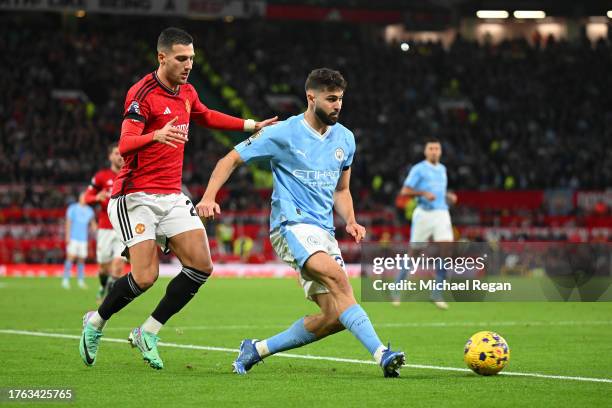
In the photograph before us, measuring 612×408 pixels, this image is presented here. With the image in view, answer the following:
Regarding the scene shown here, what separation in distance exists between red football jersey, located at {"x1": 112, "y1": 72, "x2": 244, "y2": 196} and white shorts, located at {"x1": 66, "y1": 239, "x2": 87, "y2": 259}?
49.7 feet

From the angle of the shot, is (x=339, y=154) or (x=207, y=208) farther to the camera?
(x=339, y=154)

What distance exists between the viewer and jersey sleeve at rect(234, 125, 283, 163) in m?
8.63

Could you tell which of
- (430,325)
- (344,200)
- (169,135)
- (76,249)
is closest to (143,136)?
(169,135)

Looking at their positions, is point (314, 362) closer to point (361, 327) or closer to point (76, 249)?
point (361, 327)

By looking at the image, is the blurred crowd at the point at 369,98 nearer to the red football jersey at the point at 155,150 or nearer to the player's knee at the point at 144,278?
the red football jersey at the point at 155,150

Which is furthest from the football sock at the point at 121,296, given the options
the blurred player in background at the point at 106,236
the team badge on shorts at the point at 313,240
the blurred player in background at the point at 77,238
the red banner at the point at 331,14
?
the red banner at the point at 331,14

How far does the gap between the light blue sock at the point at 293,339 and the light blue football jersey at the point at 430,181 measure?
9342mm

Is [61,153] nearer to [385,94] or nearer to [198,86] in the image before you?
[198,86]

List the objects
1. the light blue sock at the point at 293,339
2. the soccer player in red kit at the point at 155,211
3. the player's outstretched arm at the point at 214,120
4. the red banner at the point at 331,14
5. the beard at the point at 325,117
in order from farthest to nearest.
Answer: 1. the red banner at the point at 331,14
2. the player's outstretched arm at the point at 214,120
3. the soccer player in red kit at the point at 155,211
4. the light blue sock at the point at 293,339
5. the beard at the point at 325,117

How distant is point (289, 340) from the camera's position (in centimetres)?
877

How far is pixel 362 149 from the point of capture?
38875 millimetres

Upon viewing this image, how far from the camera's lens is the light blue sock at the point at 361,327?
8.14 m

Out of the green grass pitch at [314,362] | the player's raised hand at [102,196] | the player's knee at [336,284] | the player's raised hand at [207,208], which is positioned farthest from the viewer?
the player's raised hand at [102,196]

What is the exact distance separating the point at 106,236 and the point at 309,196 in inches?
351
